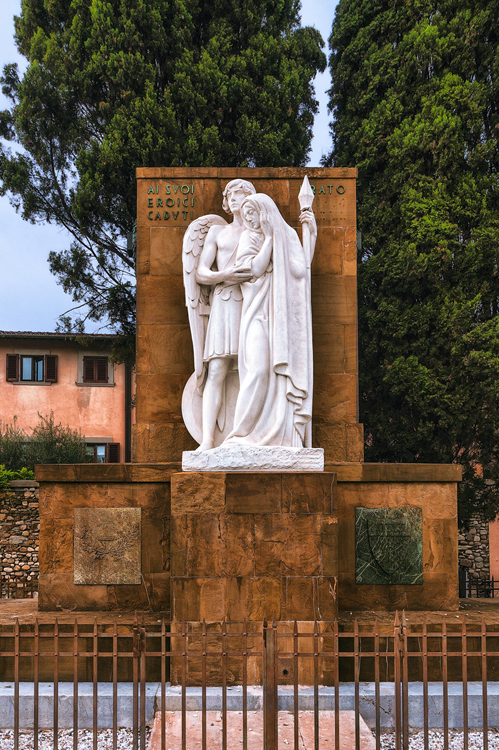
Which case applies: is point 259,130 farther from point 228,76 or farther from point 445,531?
point 445,531

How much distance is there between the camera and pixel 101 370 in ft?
74.3

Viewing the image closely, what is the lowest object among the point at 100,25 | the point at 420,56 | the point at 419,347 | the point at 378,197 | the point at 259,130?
the point at 419,347

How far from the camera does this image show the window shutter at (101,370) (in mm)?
22594

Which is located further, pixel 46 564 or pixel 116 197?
pixel 116 197

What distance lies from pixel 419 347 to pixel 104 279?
23.9 feet

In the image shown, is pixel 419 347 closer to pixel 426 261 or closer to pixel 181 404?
pixel 426 261

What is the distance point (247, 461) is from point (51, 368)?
17320 millimetres

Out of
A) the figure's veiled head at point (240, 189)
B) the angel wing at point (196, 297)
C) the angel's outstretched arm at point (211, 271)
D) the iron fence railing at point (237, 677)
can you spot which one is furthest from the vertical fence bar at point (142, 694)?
the figure's veiled head at point (240, 189)

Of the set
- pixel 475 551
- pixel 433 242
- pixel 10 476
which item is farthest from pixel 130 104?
pixel 475 551

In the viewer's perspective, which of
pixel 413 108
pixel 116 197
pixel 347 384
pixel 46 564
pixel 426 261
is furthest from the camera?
pixel 116 197

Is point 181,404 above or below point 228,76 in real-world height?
below

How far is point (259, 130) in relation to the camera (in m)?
15.2

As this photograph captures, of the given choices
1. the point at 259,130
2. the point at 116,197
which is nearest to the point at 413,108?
the point at 259,130

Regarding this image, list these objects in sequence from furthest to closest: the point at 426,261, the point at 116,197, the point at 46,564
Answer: the point at 116,197, the point at 426,261, the point at 46,564
